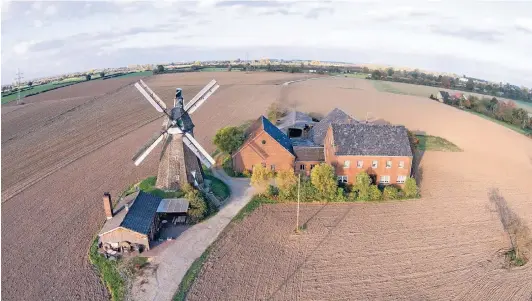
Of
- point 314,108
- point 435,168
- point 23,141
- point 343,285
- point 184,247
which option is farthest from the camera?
point 314,108

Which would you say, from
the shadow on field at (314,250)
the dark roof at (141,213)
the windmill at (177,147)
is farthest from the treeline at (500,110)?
the dark roof at (141,213)

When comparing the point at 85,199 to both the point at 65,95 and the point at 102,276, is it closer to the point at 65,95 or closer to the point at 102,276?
the point at 102,276

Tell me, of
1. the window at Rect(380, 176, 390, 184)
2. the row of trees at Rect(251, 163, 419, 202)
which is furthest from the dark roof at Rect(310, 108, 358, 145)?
the row of trees at Rect(251, 163, 419, 202)

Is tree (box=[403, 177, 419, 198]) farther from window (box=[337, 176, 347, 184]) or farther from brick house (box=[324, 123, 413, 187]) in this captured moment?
window (box=[337, 176, 347, 184])

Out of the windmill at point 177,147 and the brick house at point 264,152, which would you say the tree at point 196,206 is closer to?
the windmill at point 177,147

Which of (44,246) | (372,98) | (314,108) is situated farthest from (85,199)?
(372,98)

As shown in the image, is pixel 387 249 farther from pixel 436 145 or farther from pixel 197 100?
pixel 436 145

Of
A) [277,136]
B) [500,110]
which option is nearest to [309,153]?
[277,136]
